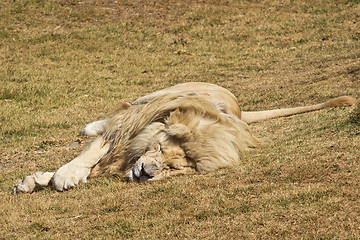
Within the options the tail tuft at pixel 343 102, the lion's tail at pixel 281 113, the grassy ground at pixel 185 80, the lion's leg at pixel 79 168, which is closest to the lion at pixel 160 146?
the lion's leg at pixel 79 168

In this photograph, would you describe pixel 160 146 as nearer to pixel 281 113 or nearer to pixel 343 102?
pixel 281 113

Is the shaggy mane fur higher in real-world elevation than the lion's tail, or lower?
higher

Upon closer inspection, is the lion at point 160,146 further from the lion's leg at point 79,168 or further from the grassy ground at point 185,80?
the grassy ground at point 185,80

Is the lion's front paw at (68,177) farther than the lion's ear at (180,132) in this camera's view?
Yes

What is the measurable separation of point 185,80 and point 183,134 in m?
7.47

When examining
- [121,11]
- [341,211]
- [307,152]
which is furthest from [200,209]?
[121,11]

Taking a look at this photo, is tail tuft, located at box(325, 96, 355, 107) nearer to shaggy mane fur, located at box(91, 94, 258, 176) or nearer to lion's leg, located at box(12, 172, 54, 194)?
shaggy mane fur, located at box(91, 94, 258, 176)

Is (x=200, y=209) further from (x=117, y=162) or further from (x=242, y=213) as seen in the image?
(x=117, y=162)

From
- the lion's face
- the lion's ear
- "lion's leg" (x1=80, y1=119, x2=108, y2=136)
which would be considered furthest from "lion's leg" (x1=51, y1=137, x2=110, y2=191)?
"lion's leg" (x1=80, y1=119, x2=108, y2=136)

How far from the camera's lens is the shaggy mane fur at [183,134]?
4.70 metres

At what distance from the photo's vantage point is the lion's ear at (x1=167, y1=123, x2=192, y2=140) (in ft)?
15.4

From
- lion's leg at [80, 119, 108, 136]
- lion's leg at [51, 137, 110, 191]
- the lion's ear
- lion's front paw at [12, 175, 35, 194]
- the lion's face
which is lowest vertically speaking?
lion's leg at [80, 119, 108, 136]

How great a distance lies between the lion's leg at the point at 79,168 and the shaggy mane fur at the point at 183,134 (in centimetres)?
9

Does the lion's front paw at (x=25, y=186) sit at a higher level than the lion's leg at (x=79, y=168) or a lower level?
lower
